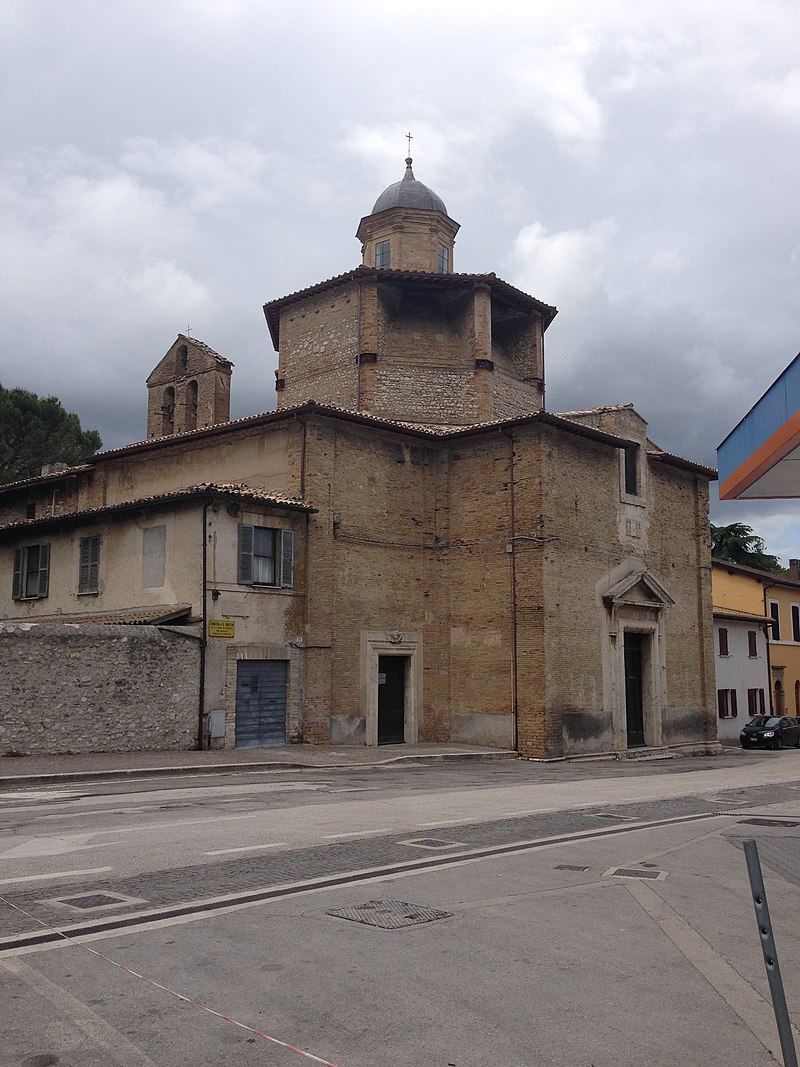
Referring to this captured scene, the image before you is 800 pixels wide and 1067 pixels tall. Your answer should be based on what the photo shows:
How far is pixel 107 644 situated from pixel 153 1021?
50.9 ft

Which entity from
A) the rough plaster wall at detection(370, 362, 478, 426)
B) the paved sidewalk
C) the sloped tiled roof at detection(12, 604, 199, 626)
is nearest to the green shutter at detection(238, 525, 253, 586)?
the sloped tiled roof at detection(12, 604, 199, 626)

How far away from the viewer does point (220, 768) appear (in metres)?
17.7

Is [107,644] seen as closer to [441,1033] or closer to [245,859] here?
[245,859]

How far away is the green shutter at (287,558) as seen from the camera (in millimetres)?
22734

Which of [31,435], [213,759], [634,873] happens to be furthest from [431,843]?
[31,435]

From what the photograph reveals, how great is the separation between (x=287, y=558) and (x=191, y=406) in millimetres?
11901

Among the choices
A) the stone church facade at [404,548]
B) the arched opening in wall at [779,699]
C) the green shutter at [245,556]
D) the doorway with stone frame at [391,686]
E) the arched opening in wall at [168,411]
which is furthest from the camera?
the arched opening in wall at [779,699]

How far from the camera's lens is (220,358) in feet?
106

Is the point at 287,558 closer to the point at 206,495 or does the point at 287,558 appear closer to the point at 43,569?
the point at 206,495

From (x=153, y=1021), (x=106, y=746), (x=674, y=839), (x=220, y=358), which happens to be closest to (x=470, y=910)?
(x=153, y=1021)

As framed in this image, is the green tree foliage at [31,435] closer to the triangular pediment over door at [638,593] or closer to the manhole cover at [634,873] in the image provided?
the triangular pediment over door at [638,593]

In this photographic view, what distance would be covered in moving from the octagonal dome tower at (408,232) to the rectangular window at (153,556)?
1434 centimetres

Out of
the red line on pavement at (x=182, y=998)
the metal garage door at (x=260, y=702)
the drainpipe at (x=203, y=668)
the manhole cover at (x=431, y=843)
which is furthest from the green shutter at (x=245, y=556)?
the red line on pavement at (x=182, y=998)

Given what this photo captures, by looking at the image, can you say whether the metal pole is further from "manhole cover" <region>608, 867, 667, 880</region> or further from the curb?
the curb
